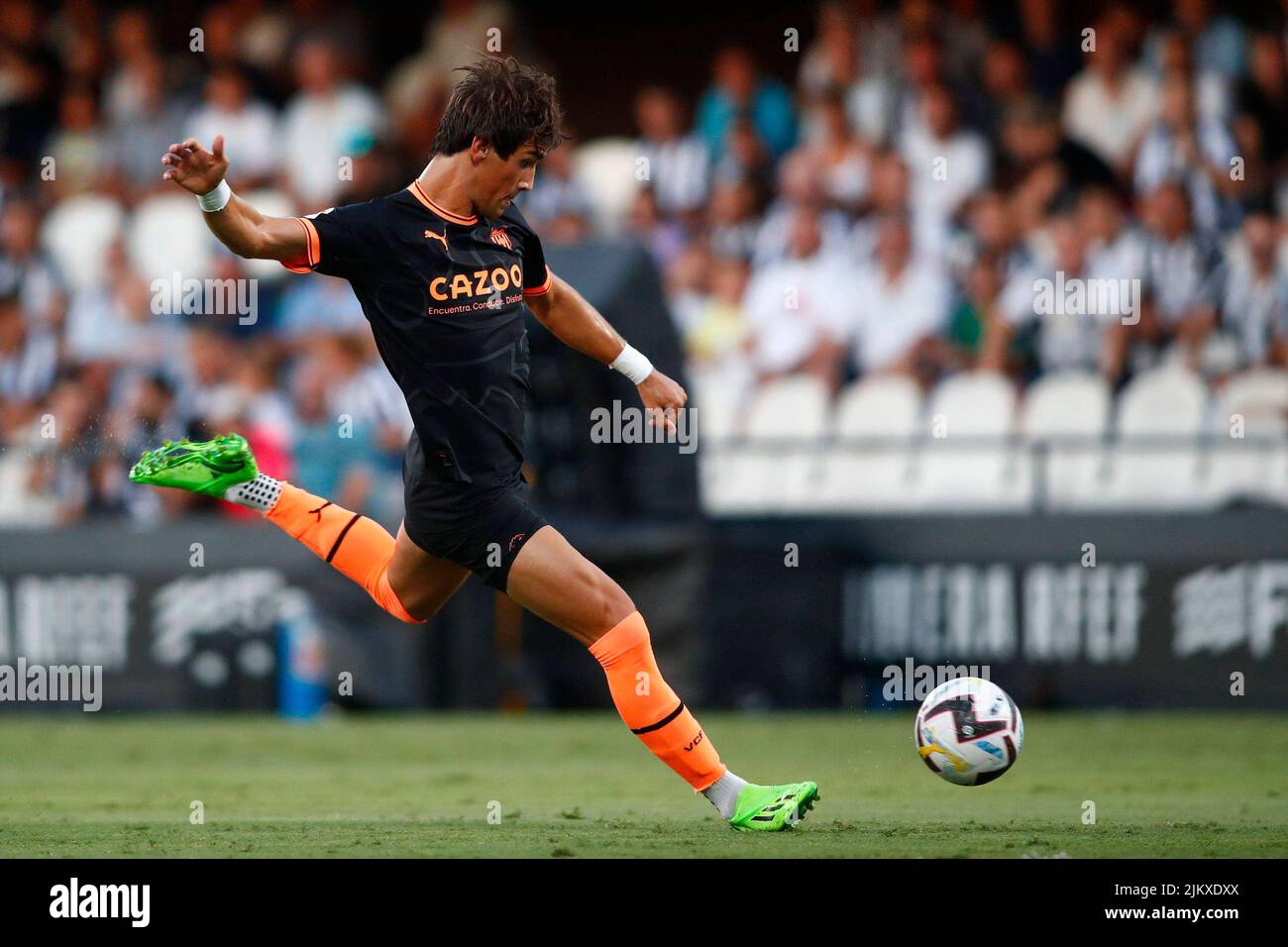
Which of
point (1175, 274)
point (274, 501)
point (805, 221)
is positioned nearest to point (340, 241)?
point (274, 501)

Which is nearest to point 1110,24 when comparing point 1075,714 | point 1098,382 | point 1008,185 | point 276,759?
point 1008,185

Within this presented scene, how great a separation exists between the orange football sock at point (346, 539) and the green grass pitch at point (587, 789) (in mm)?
908

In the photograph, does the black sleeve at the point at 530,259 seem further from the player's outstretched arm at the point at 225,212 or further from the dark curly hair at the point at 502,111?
the player's outstretched arm at the point at 225,212

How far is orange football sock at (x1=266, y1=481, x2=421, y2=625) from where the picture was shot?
7.76 metres

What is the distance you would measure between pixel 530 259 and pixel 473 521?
1.03 meters

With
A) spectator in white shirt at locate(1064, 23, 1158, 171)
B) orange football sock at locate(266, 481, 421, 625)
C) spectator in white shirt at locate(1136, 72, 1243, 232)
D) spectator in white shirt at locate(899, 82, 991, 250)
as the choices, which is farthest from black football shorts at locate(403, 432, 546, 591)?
spectator in white shirt at locate(1064, 23, 1158, 171)

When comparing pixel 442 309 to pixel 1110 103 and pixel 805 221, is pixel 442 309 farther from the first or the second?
pixel 1110 103

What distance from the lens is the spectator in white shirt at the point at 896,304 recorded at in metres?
14.4

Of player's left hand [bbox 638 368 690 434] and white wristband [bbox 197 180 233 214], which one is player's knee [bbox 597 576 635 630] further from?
white wristband [bbox 197 180 233 214]

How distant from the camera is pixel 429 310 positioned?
687cm

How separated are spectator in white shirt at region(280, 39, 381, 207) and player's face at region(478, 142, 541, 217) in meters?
10.4

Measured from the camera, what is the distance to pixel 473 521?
275 inches
